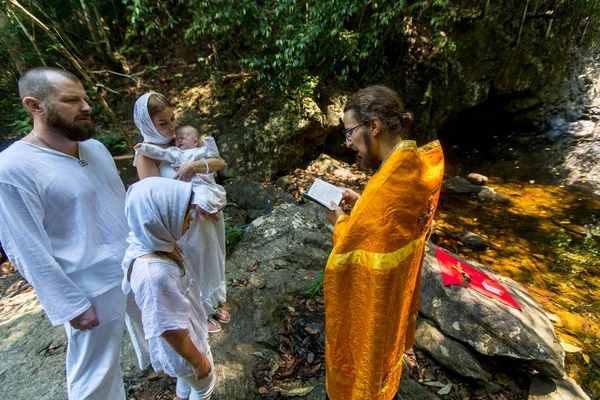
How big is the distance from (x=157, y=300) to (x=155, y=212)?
1.38 feet

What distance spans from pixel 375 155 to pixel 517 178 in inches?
295

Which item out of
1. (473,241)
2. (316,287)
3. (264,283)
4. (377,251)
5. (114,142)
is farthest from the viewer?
(114,142)

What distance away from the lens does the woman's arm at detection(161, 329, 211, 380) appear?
1.31 metres

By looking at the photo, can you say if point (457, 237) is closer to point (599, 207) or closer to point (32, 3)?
point (599, 207)

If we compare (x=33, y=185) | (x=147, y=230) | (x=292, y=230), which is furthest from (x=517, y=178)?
(x=33, y=185)

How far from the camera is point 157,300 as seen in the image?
4.23 ft

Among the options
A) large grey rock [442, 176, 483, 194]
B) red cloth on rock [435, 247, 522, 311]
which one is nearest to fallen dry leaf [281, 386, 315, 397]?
red cloth on rock [435, 247, 522, 311]

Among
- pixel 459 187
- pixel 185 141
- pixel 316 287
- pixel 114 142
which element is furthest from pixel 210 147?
pixel 459 187

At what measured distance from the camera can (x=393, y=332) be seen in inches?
56.1

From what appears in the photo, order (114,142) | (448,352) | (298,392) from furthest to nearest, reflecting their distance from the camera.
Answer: (114,142) → (448,352) → (298,392)

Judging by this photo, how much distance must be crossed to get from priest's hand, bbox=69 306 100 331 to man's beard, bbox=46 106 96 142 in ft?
3.33

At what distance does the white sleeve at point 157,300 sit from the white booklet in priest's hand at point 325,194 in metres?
0.92

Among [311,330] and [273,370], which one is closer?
[273,370]

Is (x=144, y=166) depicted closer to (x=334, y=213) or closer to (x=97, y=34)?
(x=334, y=213)
